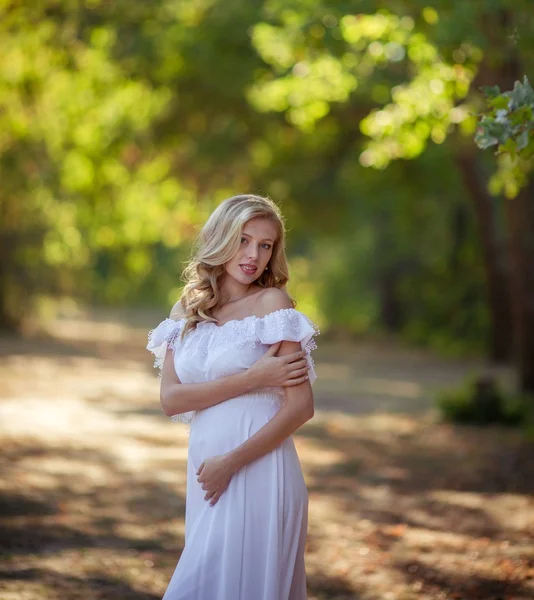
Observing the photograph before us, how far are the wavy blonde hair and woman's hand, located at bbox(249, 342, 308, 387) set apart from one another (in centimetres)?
29

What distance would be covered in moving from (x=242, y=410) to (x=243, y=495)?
31 centimetres

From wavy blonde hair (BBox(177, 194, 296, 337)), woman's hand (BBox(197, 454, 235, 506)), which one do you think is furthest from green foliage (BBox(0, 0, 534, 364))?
woman's hand (BBox(197, 454, 235, 506))

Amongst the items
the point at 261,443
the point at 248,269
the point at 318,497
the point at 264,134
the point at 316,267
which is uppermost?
the point at 264,134

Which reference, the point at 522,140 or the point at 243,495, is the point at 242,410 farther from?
the point at 522,140

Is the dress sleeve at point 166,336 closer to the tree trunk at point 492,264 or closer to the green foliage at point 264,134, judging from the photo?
the green foliage at point 264,134

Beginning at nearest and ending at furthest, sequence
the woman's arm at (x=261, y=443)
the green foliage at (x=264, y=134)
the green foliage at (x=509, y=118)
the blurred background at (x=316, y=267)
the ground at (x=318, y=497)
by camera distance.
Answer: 1. the woman's arm at (x=261, y=443)
2. the green foliage at (x=509, y=118)
3. the ground at (x=318, y=497)
4. the blurred background at (x=316, y=267)
5. the green foliage at (x=264, y=134)

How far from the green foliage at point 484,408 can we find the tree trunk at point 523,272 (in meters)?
1.86

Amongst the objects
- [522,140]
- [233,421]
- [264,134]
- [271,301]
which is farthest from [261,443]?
[264,134]

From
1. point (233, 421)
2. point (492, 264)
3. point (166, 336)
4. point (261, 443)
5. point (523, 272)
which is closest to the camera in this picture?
point (261, 443)

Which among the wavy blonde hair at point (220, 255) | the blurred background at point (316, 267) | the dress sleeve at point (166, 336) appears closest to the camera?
the wavy blonde hair at point (220, 255)

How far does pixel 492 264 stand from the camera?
2028 cm

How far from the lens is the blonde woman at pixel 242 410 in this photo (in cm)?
354

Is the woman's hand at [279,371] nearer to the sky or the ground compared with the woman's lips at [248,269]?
nearer to the ground

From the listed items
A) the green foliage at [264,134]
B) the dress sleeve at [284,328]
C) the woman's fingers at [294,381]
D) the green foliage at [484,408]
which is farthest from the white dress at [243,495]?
the green foliage at [484,408]
